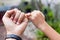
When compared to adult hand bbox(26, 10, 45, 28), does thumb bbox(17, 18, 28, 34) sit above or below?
below

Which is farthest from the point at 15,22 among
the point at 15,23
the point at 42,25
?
the point at 42,25

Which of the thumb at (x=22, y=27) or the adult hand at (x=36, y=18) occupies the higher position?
the adult hand at (x=36, y=18)

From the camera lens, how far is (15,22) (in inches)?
28.1

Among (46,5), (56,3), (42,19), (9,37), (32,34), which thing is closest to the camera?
(9,37)

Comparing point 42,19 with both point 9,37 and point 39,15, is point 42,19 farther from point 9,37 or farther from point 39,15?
point 9,37

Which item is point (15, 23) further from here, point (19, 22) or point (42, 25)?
point (42, 25)

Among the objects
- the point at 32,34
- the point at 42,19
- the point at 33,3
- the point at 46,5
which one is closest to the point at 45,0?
the point at 46,5

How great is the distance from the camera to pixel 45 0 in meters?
2.45

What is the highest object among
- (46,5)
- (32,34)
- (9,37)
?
(46,5)

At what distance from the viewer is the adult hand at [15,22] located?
70cm

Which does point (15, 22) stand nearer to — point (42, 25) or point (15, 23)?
point (15, 23)

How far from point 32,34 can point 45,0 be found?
1.99 ft

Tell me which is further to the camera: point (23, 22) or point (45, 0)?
point (45, 0)

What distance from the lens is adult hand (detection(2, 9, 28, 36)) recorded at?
696mm
